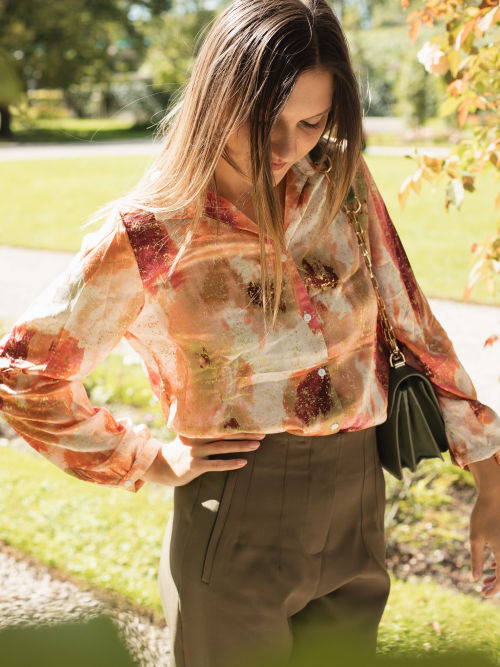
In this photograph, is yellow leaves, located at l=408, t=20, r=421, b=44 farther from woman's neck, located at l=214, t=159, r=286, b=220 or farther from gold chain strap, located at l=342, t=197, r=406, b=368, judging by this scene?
woman's neck, located at l=214, t=159, r=286, b=220

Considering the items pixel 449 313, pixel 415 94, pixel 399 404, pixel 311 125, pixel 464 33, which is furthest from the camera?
pixel 415 94

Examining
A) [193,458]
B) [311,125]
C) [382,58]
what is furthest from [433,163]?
[382,58]

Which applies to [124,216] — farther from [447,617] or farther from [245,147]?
[447,617]

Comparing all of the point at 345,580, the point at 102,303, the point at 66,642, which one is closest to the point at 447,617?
the point at 345,580

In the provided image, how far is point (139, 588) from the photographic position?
10.5 ft

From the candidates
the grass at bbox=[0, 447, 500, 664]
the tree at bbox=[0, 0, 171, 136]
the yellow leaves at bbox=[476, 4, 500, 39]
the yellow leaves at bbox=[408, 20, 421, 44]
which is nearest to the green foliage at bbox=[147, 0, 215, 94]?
the tree at bbox=[0, 0, 171, 136]

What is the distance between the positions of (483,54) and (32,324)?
5.01ft

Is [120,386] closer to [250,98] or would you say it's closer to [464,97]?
[464,97]

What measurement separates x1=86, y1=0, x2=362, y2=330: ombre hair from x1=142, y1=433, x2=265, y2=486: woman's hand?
0.21 m

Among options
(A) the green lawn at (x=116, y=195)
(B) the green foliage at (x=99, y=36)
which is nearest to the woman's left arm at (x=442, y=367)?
(A) the green lawn at (x=116, y=195)

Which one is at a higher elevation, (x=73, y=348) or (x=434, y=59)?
(x=434, y=59)

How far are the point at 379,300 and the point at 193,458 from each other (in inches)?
18.3

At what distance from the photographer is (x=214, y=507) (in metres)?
1.41

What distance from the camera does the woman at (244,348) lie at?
1298 mm
